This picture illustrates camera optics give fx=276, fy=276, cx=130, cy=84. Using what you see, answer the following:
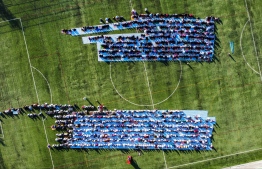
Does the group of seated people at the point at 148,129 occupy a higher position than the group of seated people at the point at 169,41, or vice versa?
the group of seated people at the point at 169,41

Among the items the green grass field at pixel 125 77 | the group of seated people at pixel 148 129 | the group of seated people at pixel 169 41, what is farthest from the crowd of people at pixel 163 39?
the group of seated people at pixel 148 129

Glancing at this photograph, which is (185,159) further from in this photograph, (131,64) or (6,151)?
(6,151)

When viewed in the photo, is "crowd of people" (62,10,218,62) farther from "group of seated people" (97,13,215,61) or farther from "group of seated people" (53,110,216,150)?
"group of seated people" (53,110,216,150)

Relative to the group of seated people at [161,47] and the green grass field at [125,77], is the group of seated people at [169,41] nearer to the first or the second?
the group of seated people at [161,47]

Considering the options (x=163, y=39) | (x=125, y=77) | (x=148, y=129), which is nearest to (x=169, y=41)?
(x=163, y=39)

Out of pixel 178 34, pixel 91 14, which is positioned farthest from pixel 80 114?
pixel 178 34

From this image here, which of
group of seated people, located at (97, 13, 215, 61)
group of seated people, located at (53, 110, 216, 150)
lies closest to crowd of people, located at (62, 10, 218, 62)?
group of seated people, located at (97, 13, 215, 61)

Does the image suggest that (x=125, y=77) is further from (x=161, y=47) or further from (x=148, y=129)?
(x=148, y=129)
